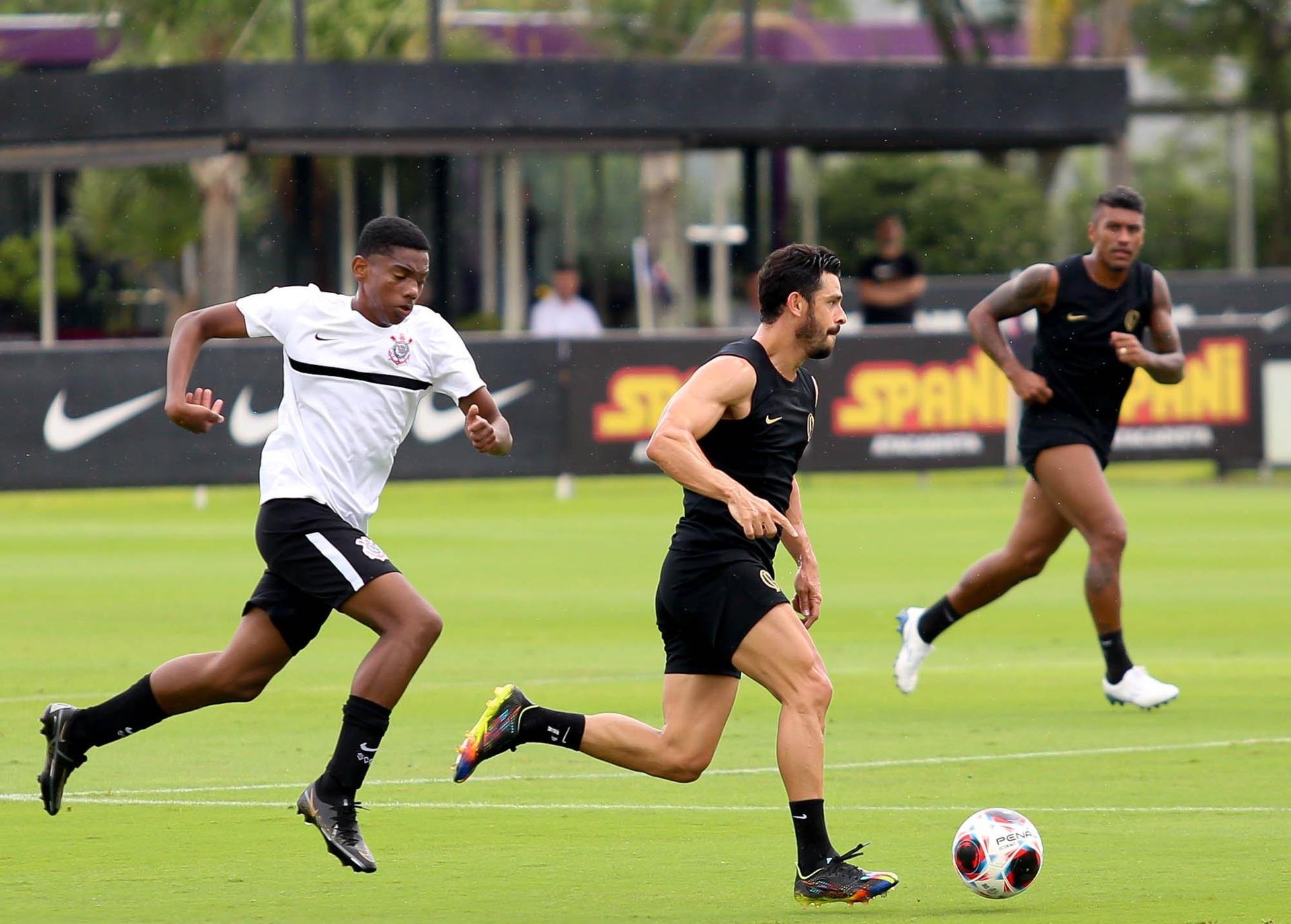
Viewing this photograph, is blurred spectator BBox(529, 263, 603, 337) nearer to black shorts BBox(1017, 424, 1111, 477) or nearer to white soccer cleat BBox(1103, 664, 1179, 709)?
black shorts BBox(1017, 424, 1111, 477)

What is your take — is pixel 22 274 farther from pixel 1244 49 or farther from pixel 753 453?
pixel 753 453

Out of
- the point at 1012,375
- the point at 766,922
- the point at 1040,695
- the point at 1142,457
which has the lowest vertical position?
the point at 1142,457

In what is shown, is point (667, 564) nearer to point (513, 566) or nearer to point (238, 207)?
point (513, 566)

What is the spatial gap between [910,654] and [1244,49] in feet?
116

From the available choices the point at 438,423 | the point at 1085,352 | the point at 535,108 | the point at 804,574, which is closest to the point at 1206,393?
the point at 438,423

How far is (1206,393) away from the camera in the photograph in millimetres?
25359

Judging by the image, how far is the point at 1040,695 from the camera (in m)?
11.7

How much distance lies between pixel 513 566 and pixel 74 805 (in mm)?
9035

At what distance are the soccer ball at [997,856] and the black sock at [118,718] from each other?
279cm

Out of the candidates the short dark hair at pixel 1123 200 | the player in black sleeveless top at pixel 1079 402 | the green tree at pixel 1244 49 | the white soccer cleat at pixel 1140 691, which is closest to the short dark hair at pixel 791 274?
the player in black sleeveless top at pixel 1079 402

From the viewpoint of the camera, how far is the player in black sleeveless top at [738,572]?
7.18 m

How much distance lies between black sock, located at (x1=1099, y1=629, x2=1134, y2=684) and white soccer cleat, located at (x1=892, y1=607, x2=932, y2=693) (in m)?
0.87

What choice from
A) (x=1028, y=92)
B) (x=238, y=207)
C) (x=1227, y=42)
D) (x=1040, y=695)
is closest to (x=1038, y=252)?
(x=1028, y=92)

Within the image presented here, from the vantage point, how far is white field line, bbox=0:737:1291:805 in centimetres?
906
